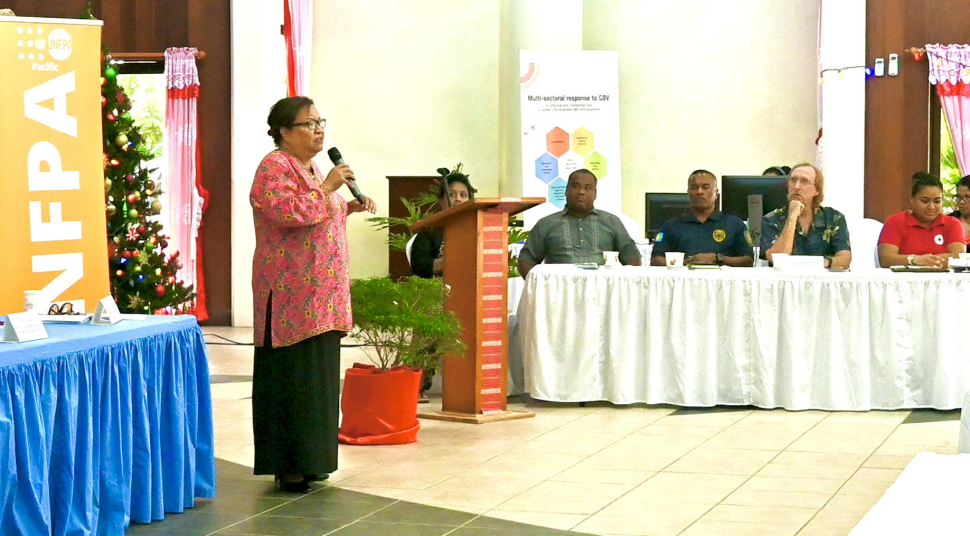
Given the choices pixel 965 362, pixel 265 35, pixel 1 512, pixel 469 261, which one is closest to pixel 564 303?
pixel 469 261

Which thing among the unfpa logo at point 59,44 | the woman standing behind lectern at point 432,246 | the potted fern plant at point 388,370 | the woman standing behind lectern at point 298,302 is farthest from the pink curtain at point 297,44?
the woman standing behind lectern at point 298,302

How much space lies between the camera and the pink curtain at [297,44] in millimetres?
11328

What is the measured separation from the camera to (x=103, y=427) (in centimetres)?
348

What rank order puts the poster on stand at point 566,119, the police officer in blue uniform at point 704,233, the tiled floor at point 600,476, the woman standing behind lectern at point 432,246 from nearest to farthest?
the tiled floor at point 600,476 → the police officer in blue uniform at point 704,233 → the woman standing behind lectern at point 432,246 → the poster on stand at point 566,119

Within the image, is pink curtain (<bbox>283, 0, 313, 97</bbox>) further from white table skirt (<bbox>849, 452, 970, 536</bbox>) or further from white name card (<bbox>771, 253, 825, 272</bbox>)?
white table skirt (<bbox>849, 452, 970, 536</bbox>)

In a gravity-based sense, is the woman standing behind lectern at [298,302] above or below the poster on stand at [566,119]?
below

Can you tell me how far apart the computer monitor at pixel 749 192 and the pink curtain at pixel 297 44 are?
198 inches

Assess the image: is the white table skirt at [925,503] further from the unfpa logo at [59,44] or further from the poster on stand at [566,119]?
the poster on stand at [566,119]

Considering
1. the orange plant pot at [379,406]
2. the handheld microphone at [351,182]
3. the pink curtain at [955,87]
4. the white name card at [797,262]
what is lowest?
the orange plant pot at [379,406]

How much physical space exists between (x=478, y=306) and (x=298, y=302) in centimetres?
189

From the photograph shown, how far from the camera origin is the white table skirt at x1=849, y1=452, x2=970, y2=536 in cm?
203

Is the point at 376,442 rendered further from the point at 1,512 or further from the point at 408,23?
the point at 408,23

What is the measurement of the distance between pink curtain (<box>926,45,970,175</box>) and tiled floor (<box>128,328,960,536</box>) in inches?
192

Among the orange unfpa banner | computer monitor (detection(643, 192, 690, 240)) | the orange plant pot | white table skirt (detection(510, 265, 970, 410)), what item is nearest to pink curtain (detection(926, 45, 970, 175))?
computer monitor (detection(643, 192, 690, 240))
